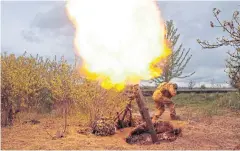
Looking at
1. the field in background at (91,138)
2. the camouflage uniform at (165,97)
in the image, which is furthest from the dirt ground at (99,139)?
the camouflage uniform at (165,97)

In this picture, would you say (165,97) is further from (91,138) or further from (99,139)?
(91,138)

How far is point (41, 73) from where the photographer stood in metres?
16.8

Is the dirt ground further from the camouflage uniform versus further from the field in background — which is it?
the camouflage uniform

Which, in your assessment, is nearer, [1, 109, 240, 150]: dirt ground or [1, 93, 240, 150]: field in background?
[1, 109, 240, 150]: dirt ground

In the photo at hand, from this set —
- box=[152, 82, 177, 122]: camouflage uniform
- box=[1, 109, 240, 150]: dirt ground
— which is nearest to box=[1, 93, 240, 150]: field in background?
box=[1, 109, 240, 150]: dirt ground

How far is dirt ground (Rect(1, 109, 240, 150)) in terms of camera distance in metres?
10.7

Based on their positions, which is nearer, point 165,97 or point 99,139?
point 99,139

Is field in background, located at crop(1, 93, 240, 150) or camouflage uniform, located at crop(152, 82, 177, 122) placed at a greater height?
camouflage uniform, located at crop(152, 82, 177, 122)

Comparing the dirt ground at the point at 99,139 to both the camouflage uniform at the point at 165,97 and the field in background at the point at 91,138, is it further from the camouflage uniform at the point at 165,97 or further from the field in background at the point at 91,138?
the camouflage uniform at the point at 165,97

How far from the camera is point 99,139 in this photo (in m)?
12.1

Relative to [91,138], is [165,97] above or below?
above

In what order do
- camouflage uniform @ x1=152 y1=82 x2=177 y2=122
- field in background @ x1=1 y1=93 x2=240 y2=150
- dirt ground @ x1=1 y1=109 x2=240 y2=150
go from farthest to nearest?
camouflage uniform @ x1=152 y1=82 x2=177 y2=122, field in background @ x1=1 y1=93 x2=240 y2=150, dirt ground @ x1=1 y1=109 x2=240 y2=150

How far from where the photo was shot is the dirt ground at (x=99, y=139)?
10727 mm

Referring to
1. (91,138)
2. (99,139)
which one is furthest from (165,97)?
(91,138)
